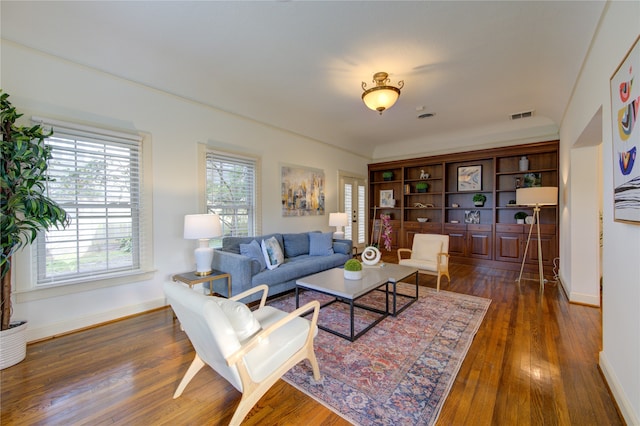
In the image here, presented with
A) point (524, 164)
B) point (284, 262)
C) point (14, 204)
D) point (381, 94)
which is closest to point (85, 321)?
point (14, 204)

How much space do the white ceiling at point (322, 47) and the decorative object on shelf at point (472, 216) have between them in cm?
238

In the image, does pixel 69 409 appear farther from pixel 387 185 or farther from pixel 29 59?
pixel 387 185

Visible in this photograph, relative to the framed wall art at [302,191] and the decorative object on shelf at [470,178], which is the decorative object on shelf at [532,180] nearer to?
the decorative object on shelf at [470,178]

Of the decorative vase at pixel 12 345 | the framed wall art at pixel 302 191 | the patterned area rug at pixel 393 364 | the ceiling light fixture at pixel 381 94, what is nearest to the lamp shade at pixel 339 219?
the framed wall art at pixel 302 191

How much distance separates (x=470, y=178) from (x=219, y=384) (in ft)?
20.9

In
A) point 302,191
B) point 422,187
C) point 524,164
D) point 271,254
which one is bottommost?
point 271,254

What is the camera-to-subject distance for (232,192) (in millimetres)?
4238

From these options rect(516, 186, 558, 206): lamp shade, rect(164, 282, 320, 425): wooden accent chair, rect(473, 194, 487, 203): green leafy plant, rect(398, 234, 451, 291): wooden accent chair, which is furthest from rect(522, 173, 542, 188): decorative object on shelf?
rect(164, 282, 320, 425): wooden accent chair

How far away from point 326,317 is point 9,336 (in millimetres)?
2764

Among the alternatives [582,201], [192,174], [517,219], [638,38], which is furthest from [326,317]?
[517,219]

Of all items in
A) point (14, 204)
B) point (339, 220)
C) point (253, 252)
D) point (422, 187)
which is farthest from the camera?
point (422, 187)

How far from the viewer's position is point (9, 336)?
84.2 inches

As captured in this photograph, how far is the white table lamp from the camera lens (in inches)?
121

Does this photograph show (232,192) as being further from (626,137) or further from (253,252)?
(626,137)
